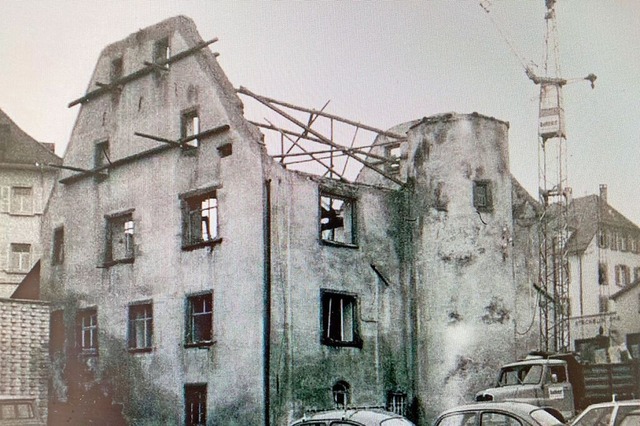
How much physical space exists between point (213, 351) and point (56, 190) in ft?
30.5

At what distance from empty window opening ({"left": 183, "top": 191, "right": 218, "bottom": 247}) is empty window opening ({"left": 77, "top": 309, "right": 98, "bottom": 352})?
15.1 feet

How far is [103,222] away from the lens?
24750mm

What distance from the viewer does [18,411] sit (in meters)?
17.0

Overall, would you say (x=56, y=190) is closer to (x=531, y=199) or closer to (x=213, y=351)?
(x=213, y=351)

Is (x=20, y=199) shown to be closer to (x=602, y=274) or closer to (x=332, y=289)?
(x=332, y=289)

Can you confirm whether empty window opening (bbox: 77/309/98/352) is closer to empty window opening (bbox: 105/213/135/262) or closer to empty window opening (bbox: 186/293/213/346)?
empty window opening (bbox: 105/213/135/262)

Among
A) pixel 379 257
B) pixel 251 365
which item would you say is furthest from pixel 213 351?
pixel 379 257

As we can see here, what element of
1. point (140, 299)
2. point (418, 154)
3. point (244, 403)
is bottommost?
point (244, 403)

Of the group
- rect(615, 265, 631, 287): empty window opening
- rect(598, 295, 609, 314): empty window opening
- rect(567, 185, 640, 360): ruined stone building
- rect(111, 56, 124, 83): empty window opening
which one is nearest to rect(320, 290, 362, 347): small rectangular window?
rect(111, 56, 124, 83): empty window opening

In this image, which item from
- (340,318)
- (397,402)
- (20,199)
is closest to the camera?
(340,318)

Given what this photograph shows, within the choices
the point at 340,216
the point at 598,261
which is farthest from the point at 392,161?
the point at 598,261

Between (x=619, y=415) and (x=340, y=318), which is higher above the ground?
(x=340, y=318)

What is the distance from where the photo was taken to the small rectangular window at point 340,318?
21234 millimetres

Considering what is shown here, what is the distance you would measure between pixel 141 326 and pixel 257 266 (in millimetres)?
4791
